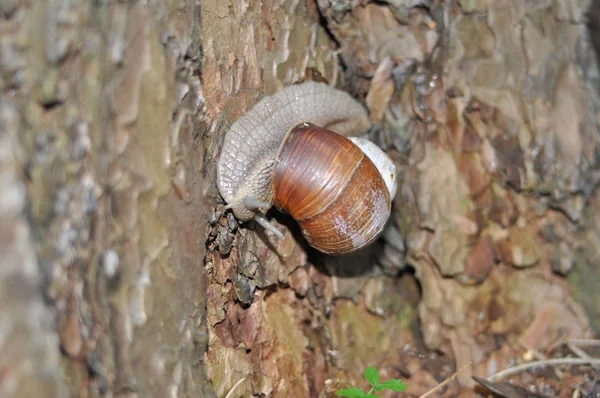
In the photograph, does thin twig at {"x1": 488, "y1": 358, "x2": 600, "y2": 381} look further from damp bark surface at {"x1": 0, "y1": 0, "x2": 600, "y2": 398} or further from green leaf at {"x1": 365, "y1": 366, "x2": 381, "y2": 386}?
green leaf at {"x1": 365, "y1": 366, "x2": 381, "y2": 386}

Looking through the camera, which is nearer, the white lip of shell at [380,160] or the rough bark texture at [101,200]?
the rough bark texture at [101,200]

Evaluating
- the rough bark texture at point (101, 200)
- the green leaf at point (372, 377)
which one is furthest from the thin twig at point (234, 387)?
the green leaf at point (372, 377)

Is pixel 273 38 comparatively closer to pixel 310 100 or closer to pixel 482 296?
pixel 310 100

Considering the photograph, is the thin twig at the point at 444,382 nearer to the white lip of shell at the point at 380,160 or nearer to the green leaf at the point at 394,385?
the green leaf at the point at 394,385

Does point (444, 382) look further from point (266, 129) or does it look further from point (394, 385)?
point (266, 129)

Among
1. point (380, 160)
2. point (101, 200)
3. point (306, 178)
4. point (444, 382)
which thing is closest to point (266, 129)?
point (306, 178)
